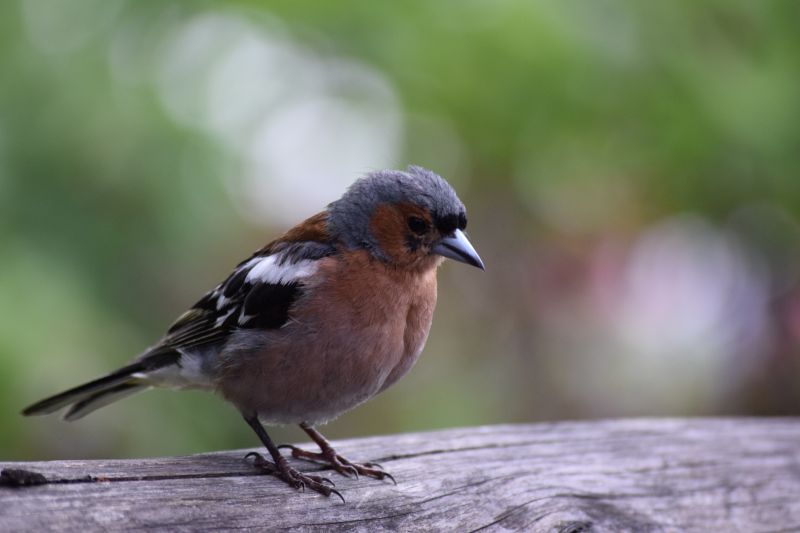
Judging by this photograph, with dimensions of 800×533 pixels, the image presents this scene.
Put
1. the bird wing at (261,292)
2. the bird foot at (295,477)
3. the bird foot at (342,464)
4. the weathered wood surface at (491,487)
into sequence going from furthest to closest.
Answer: the bird wing at (261,292) → the bird foot at (342,464) → the bird foot at (295,477) → the weathered wood surface at (491,487)

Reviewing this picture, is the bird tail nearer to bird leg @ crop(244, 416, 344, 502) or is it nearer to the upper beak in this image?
bird leg @ crop(244, 416, 344, 502)

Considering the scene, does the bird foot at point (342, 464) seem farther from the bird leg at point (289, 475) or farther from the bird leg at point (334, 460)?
the bird leg at point (289, 475)

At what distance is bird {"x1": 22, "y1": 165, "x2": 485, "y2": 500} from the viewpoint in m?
2.99

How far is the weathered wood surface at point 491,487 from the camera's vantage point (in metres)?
2.18

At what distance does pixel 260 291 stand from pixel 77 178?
1.10m

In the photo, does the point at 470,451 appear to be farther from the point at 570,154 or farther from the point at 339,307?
the point at 570,154

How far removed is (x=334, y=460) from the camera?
9.68 feet

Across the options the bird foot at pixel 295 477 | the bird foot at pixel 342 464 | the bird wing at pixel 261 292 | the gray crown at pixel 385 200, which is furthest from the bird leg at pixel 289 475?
the gray crown at pixel 385 200

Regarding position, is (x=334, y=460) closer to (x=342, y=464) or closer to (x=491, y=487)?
(x=342, y=464)

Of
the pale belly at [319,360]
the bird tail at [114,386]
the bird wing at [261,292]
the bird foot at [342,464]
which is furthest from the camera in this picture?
the bird tail at [114,386]

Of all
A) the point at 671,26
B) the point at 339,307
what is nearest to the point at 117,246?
the point at 339,307

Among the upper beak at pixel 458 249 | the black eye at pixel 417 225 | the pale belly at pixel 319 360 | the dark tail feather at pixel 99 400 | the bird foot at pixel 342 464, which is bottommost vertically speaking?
the bird foot at pixel 342 464

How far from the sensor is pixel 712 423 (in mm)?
3846

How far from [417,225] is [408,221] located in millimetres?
34
